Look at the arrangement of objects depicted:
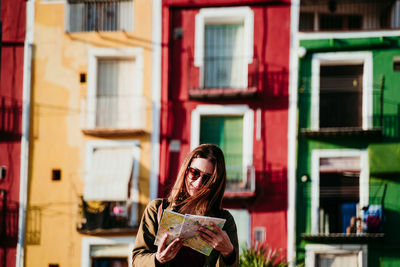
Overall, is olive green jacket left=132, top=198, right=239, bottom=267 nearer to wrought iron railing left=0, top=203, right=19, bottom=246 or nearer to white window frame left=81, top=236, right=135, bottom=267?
white window frame left=81, top=236, right=135, bottom=267

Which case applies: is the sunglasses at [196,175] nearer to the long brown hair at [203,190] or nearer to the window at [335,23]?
the long brown hair at [203,190]

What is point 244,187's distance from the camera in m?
19.3

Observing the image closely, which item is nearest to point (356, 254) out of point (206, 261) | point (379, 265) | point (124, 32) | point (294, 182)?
point (379, 265)

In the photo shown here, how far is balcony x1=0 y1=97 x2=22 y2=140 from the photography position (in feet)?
67.6

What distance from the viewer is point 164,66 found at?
2038cm

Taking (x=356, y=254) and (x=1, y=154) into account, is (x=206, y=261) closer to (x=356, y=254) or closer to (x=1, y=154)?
(x=356, y=254)

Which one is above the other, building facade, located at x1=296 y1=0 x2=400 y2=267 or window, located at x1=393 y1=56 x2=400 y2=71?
window, located at x1=393 y1=56 x2=400 y2=71

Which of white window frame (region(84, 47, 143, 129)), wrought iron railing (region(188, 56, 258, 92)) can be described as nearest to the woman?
wrought iron railing (region(188, 56, 258, 92))

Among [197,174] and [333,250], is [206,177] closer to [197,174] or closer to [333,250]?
[197,174]

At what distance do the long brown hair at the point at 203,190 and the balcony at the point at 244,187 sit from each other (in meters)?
14.8

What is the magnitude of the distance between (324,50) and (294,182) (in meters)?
4.08

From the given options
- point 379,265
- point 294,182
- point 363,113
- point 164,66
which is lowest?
point 379,265

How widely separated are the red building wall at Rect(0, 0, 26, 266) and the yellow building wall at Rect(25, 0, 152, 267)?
1.45ft

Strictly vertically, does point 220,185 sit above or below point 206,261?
above
